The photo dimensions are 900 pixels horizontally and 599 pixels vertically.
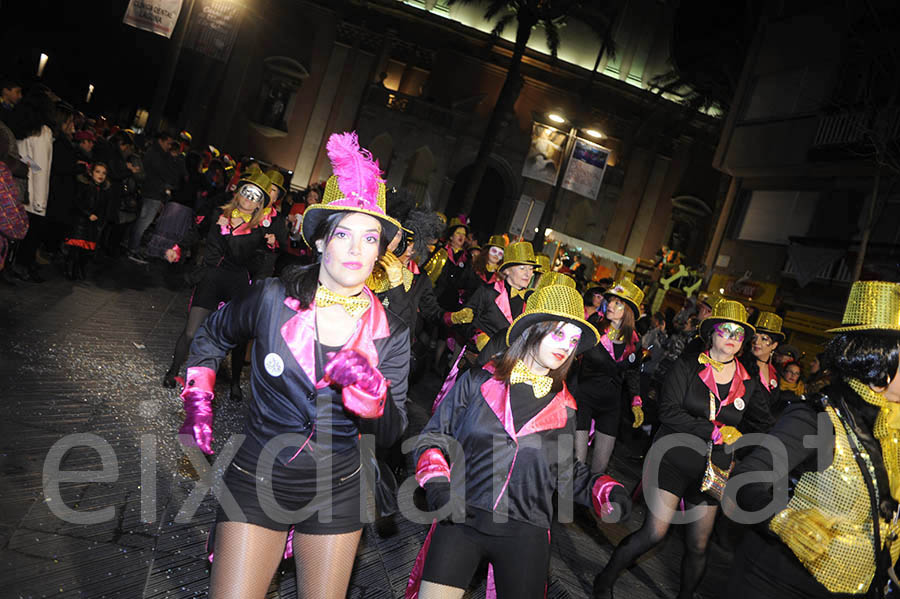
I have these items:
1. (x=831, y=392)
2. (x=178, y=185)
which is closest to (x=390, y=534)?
(x=831, y=392)

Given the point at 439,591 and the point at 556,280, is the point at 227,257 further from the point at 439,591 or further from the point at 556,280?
the point at 439,591

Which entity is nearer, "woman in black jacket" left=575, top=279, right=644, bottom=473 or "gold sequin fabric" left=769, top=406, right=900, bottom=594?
"gold sequin fabric" left=769, top=406, right=900, bottom=594

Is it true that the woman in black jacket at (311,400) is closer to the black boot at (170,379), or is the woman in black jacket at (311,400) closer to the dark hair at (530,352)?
the dark hair at (530,352)

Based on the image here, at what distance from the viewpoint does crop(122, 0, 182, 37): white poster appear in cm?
1380

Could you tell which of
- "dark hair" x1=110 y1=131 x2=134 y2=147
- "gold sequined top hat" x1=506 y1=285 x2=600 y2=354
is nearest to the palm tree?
"dark hair" x1=110 y1=131 x2=134 y2=147

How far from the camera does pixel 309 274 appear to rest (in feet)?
8.28

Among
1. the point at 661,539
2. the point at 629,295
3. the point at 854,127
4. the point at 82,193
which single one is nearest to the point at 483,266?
the point at 629,295

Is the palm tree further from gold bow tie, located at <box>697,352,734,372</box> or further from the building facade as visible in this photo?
gold bow tie, located at <box>697,352,734,372</box>

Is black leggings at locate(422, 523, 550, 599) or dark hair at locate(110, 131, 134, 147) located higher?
dark hair at locate(110, 131, 134, 147)

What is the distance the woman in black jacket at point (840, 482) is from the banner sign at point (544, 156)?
22016mm

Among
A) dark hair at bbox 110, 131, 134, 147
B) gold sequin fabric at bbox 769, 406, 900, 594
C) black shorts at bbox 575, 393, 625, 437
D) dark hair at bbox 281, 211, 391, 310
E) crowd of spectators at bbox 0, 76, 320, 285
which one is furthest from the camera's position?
dark hair at bbox 110, 131, 134, 147

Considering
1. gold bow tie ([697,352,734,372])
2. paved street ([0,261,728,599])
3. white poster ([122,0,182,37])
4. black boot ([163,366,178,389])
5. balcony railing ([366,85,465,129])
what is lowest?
paved street ([0,261,728,599])

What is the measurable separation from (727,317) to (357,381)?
3567mm

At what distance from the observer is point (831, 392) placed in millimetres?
2627
